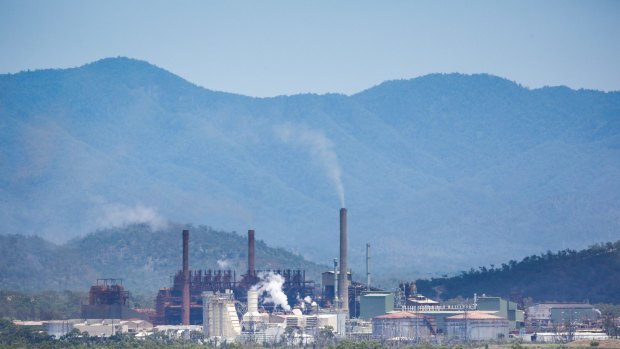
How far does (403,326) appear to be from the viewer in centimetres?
12512

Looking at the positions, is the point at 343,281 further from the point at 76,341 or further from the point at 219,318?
the point at 76,341

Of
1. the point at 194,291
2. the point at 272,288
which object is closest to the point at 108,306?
the point at 194,291

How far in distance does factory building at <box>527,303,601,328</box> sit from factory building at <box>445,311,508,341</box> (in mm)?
11561

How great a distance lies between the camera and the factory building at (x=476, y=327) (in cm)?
12369

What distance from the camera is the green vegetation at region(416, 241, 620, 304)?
164 metres

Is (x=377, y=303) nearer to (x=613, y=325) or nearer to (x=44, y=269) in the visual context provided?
(x=613, y=325)

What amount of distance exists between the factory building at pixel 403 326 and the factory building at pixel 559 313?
14.0 metres

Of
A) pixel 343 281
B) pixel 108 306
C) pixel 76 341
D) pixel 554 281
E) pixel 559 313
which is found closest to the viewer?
pixel 76 341

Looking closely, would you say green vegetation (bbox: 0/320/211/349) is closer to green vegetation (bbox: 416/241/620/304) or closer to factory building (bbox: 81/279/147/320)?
factory building (bbox: 81/279/147/320)

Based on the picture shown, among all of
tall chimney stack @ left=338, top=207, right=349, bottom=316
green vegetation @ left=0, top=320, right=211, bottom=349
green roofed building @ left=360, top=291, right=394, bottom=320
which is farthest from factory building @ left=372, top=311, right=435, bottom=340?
green vegetation @ left=0, top=320, right=211, bottom=349

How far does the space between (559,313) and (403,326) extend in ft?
77.8

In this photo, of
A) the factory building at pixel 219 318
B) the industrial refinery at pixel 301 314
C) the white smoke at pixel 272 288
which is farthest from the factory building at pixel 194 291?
the factory building at pixel 219 318

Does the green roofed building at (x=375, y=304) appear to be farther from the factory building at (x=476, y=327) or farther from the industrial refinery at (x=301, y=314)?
the factory building at (x=476, y=327)

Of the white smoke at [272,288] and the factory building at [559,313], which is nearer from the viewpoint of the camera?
the factory building at [559,313]
